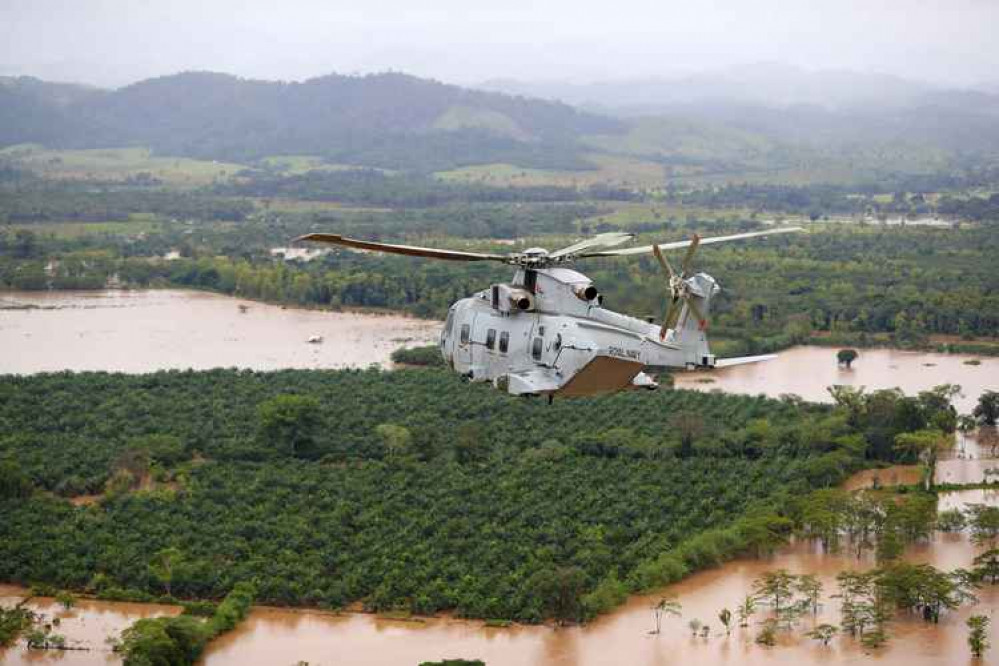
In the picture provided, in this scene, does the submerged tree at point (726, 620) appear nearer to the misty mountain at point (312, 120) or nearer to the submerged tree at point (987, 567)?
the submerged tree at point (987, 567)

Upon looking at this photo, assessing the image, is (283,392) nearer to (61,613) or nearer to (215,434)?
(215,434)

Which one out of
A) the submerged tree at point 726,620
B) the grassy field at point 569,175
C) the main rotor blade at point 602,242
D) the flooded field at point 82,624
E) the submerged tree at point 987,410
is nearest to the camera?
the main rotor blade at point 602,242

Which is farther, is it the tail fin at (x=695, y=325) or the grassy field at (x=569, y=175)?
the grassy field at (x=569, y=175)

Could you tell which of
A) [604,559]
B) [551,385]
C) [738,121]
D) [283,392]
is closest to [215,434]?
[283,392]

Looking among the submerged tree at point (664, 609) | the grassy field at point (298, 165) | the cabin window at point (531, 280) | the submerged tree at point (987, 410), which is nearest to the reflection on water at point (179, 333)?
the submerged tree at point (987, 410)

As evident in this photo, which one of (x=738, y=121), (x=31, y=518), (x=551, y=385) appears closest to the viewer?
(x=551, y=385)

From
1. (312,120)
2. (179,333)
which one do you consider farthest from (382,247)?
(312,120)
